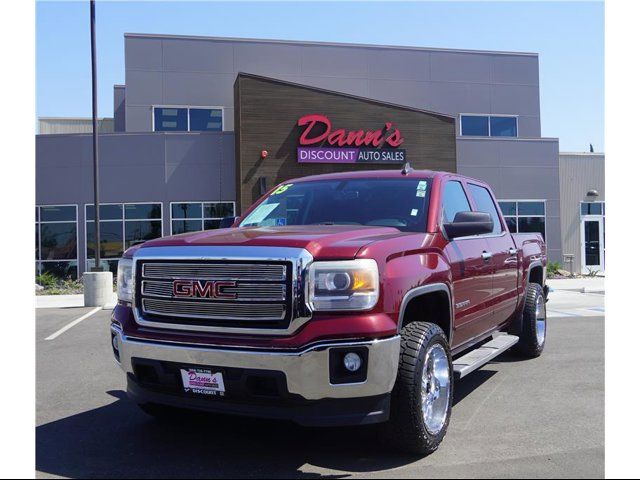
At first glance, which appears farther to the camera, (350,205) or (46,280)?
(46,280)

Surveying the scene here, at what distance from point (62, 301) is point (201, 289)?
13399mm

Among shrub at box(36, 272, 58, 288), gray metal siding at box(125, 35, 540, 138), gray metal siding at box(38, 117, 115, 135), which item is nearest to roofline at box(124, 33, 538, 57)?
gray metal siding at box(125, 35, 540, 138)

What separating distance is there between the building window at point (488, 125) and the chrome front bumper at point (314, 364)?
23877mm

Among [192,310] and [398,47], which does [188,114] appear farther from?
[192,310]

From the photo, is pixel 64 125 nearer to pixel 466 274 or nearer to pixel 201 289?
pixel 466 274

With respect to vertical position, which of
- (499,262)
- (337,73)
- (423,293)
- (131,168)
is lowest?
(423,293)

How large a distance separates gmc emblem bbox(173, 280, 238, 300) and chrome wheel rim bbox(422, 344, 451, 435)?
1.36 metres

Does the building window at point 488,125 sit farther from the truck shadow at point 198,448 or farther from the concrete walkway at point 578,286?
the truck shadow at point 198,448

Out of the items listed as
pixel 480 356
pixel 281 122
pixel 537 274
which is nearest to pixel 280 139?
pixel 281 122

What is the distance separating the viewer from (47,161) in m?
20.8

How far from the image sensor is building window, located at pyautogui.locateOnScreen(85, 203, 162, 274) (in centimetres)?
2075

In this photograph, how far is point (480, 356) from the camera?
16.6ft

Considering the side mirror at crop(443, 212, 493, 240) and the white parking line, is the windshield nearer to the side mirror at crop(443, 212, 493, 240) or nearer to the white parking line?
the side mirror at crop(443, 212, 493, 240)

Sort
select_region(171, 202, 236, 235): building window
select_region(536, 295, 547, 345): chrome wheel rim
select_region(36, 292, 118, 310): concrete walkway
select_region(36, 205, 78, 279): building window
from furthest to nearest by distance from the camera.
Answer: select_region(171, 202, 236, 235): building window < select_region(36, 205, 78, 279): building window < select_region(36, 292, 118, 310): concrete walkway < select_region(536, 295, 547, 345): chrome wheel rim
